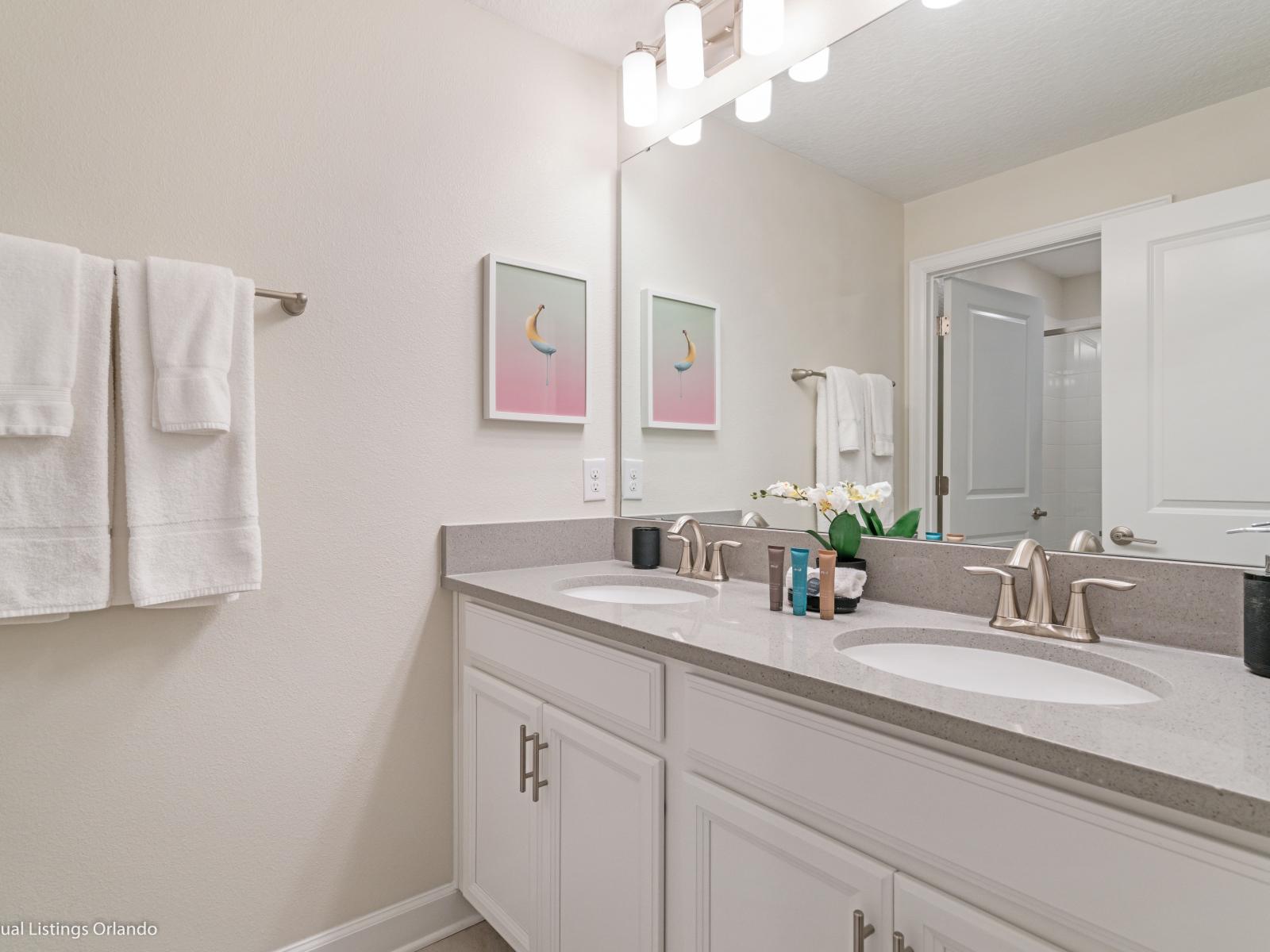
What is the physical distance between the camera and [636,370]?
201cm

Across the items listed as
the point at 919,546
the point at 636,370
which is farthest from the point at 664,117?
the point at 919,546

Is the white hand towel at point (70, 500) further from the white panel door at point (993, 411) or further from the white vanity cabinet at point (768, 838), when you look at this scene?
the white panel door at point (993, 411)

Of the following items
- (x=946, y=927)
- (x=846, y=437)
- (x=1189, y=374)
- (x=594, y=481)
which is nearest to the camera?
(x=946, y=927)

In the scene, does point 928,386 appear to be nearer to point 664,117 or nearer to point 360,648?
point 664,117

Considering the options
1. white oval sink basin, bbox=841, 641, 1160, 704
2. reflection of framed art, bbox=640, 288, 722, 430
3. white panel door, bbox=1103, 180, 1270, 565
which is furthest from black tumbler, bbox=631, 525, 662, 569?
white panel door, bbox=1103, 180, 1270, 565

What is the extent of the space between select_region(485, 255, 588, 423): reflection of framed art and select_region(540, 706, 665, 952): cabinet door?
815 mm

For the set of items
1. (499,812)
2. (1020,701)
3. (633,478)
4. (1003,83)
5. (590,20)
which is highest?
(590,20)

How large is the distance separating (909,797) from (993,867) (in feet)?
0.33

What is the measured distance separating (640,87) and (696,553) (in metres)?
1.28

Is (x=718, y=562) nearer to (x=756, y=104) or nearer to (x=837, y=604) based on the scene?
(x=837, y=604)

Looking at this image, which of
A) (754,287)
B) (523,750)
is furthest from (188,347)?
(754,287)

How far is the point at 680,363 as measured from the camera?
1923 mm

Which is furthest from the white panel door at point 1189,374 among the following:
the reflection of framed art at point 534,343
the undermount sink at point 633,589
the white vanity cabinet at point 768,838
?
the reflection of framed art at point 534,343

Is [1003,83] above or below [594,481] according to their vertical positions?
above
